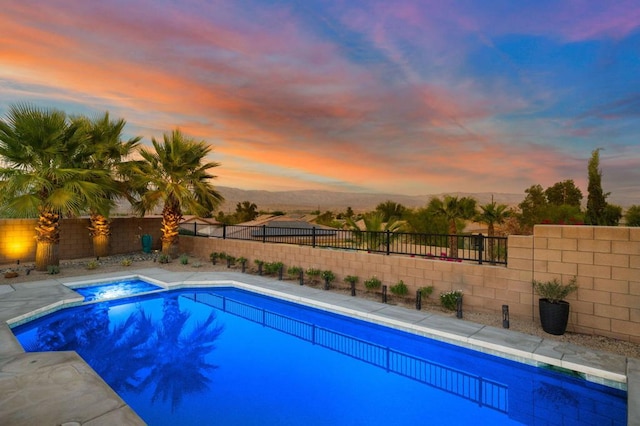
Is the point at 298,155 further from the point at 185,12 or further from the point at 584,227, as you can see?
the point at 584,227

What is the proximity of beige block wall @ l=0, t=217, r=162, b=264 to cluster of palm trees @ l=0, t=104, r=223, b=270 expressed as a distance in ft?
3.05

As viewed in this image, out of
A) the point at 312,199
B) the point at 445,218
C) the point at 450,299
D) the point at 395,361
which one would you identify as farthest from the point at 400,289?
the point at 312,199

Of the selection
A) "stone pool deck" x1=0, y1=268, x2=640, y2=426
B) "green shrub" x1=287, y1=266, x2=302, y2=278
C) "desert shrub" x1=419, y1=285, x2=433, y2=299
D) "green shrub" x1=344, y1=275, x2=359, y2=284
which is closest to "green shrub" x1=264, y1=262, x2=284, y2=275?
"green shrub" x1=287, y1=266, x2=302, y2=278

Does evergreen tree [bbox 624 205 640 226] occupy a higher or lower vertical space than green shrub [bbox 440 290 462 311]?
higher

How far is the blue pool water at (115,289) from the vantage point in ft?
33.1

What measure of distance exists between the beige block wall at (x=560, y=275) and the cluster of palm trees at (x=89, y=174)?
33.2 ft

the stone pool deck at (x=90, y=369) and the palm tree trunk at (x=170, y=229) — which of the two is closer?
the stone pool deck at (x=90, y=369)

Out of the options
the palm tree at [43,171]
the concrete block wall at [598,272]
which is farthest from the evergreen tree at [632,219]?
the palm tree at [43,171]

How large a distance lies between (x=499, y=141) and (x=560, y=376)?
22.7 m

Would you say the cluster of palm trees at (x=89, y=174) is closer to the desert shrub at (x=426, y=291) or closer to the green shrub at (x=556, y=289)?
the desert shrub at (x=426, y=291)

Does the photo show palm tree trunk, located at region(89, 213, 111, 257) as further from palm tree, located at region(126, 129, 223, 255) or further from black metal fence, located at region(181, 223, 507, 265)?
black metal fence, located at region(181, 223, 507, 265)

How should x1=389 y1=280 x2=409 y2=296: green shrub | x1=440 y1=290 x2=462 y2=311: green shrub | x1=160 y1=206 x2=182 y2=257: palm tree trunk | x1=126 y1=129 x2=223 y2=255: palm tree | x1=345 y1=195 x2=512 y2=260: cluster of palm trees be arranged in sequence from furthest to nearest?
x1=160 y1=206 x2=182 y2=257: palm tree trunk → x1=126 y1=129 x2=223 y2=255: palm tree → x1=345 y1=195 x2=512 y2=260: cluster of palm trees → x1=389 y1=280 x2=409 y2=296: green shrub → x1=440 y1=290 x2=462 y2=311: green shrub

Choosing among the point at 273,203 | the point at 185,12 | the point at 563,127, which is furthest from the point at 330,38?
the point at 273,203

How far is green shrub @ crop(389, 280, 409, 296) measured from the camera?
906cm
